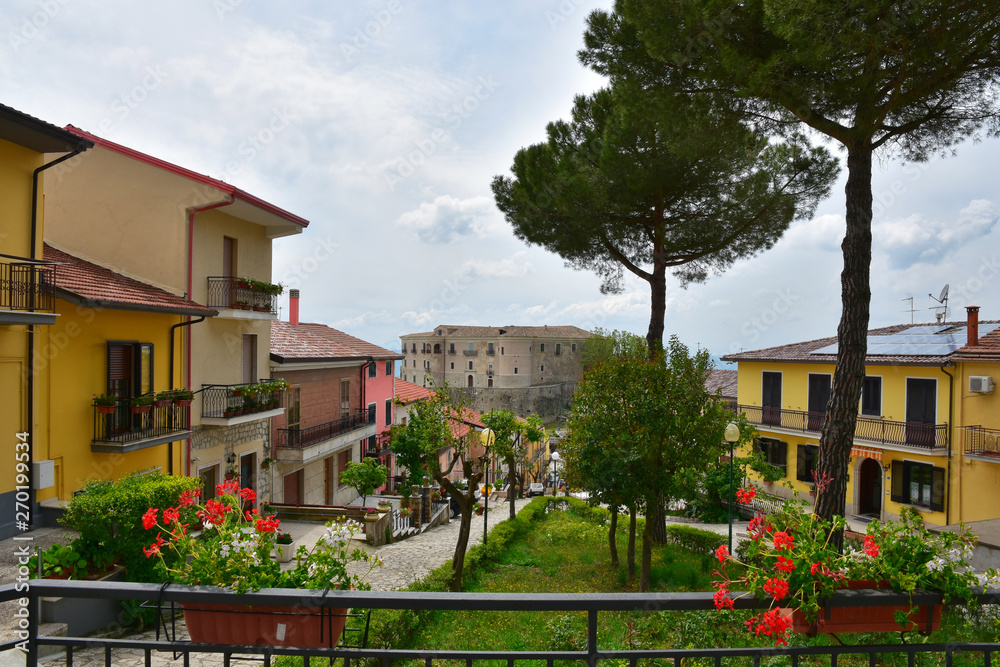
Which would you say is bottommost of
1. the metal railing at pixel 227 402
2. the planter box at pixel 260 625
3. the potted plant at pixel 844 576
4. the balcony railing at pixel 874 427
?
the balcony railing at pixel 874 427

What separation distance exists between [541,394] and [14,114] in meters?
67.9

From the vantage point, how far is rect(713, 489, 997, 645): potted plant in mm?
2291

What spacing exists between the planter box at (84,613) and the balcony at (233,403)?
20.2 ft

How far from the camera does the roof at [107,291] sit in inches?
381

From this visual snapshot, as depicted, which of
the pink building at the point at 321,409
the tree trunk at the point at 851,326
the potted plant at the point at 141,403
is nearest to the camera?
the tree trunk at the point at 851,326

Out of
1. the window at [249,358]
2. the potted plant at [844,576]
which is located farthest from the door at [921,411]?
the window at [249,358]

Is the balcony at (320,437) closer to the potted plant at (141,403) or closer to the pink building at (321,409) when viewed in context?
the pink building at (321,409)

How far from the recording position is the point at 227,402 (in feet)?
46.2

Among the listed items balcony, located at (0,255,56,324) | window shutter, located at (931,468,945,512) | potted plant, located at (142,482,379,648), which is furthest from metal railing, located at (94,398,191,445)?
window shutter, located at (931,468,945,512)

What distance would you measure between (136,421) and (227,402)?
2876 mm

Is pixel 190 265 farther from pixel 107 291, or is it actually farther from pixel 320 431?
pixel 320 431

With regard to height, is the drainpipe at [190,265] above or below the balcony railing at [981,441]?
above

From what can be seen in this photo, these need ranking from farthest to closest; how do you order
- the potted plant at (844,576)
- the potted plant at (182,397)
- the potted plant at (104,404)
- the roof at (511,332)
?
the roof at (511,332) → the potted plant at (182,397) → the potted plant at (104,404) → the potted plant at (844,576)

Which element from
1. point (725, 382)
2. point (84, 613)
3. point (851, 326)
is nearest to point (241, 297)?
point (84, 613)
